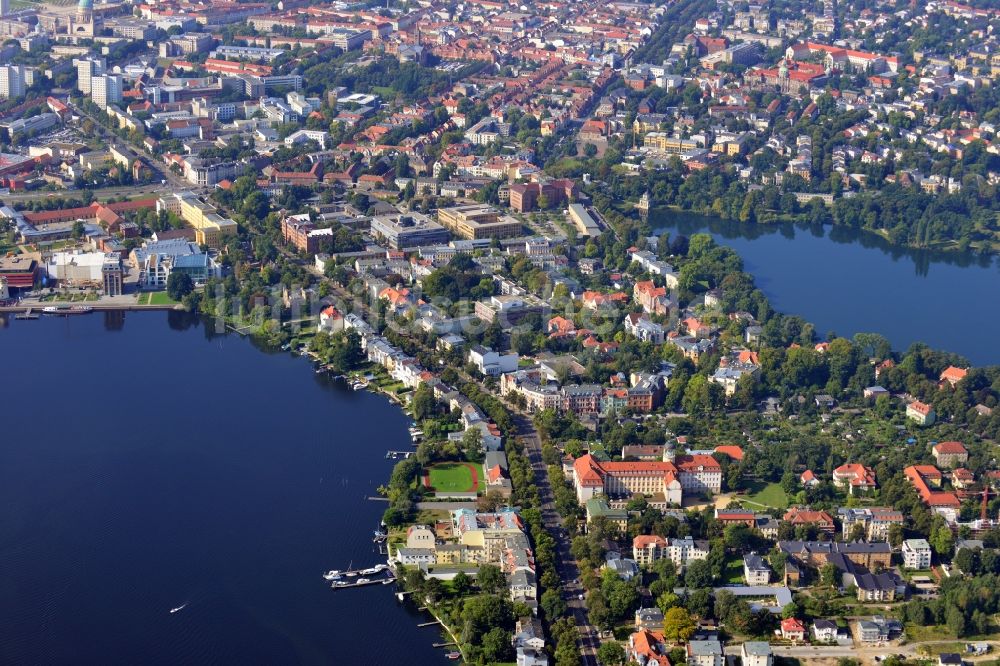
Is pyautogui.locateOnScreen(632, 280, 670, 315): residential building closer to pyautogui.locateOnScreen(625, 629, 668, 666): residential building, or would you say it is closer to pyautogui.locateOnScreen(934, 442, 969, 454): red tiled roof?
pyautogui.locateOnScreen(934, 442, 969, 454): red tiled roof

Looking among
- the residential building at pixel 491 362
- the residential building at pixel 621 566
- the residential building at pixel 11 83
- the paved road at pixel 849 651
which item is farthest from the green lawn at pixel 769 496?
the residential building at pixel 11 83

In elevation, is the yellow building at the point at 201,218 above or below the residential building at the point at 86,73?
below

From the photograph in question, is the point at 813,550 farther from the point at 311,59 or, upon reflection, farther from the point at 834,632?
the point at 311,59

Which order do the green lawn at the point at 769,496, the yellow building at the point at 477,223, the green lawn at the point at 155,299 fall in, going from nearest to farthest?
the green lawn at the point at 769,496
the green lawn at the point at 155,299
the yellow building at the point at 477,223

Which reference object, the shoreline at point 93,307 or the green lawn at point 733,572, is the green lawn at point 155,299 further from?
the green lawn at point 733,572

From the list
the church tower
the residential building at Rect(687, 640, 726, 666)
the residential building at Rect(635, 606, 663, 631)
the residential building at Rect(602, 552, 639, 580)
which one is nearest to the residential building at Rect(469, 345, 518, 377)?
the residential building at Rect(602, 552, 639, 580)

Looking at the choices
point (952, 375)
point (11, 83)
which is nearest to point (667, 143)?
point (952, 375)

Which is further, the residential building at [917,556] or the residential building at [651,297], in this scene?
the residential building at [651,297]
